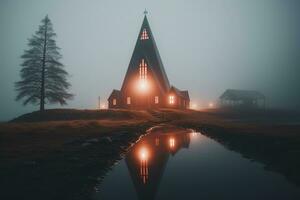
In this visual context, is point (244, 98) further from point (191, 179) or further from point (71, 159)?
point (71, 159)

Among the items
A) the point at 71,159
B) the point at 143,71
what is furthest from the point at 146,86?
the point at 71,159

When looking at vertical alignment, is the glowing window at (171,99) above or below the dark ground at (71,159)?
above

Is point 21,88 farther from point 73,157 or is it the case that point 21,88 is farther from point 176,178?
point 176,178

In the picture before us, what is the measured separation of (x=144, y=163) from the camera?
12.7 metres

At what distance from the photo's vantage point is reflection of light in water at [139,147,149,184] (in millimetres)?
10547

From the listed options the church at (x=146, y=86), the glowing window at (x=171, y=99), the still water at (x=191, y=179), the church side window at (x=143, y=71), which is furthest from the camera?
the glowing window at (x=171, y=99)

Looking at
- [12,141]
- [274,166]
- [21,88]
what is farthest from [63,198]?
[21,88]

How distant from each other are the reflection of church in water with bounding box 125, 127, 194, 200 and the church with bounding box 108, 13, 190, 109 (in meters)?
40.6

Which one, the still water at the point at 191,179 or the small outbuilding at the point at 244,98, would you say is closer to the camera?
the still water at the point at 191,179

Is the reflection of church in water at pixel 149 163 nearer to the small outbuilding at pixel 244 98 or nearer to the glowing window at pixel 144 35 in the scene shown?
the glowing window at pixel 144 35

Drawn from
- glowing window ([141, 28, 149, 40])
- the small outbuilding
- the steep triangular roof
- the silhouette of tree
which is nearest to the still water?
the silhouette of tree

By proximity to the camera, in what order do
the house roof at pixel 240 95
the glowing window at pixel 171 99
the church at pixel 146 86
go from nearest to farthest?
the church at pixel 146 86, the glowing window at pixel 171 99, the house roof at pixel 240 95

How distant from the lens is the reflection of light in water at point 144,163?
34.6ft

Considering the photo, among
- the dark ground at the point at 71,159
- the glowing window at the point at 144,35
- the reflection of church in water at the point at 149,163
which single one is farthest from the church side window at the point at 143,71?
the reflection of church in water at the point at 149,163
